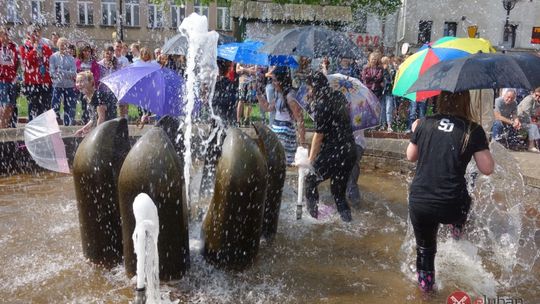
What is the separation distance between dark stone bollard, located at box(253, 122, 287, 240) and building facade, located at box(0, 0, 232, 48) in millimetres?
34084

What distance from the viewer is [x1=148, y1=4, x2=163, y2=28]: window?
1511 inches

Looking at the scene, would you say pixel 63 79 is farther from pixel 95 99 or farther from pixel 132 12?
pixel 132 12

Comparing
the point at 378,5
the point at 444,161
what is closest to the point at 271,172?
the point at 444,161

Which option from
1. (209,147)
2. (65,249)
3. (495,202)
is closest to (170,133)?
(209,147)

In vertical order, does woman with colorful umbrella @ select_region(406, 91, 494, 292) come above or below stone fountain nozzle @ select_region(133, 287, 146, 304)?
above

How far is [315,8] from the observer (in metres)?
14.8

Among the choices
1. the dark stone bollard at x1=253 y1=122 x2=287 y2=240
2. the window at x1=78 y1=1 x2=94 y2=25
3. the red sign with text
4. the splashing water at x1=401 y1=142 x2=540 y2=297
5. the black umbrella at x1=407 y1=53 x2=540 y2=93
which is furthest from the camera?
the window at x1=78 y1=1 x2=94 y2=25

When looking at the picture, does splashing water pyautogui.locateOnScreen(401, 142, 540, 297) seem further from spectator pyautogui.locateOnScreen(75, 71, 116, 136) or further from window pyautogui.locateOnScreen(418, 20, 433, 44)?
window pyautogui.locateOnScreen(418, 20, 433, 44)

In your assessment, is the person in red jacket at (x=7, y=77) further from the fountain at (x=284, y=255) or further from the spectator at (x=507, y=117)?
the spectator at (x=507, y=117)

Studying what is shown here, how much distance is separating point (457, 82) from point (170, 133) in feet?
9.10

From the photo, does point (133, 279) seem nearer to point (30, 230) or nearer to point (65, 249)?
point (65, 249)

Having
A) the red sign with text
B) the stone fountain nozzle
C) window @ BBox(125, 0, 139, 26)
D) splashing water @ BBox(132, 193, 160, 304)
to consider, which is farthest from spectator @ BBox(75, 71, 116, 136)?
window @ BBox(125, 0, 139, 26)

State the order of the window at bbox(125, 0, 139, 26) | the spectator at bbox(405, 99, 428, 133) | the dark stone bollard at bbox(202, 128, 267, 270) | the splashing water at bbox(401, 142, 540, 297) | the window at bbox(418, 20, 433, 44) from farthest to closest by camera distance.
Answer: the window at bbox(125, 0, 139, 26), the window at bbox(418, 20, 433, 44), the spectator at bbox(405, 99, 428, 133), the splashing water at bbox(401, 142, 540, 297), the dark stone bollard at bbox(202, 128, 267, 270)

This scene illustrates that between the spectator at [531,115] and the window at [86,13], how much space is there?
112ft
